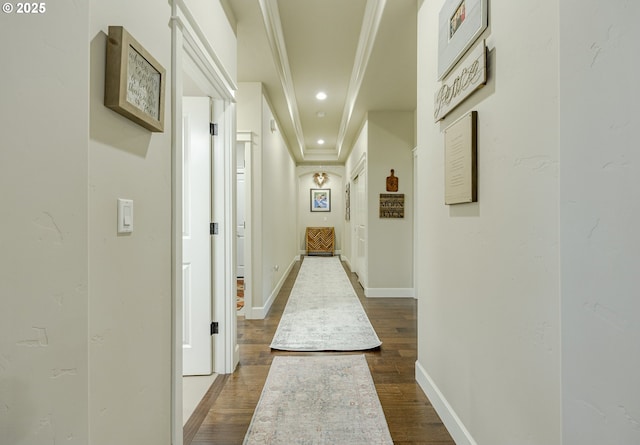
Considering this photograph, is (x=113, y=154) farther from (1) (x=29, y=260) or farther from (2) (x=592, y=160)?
(2) (x=592, y=160)

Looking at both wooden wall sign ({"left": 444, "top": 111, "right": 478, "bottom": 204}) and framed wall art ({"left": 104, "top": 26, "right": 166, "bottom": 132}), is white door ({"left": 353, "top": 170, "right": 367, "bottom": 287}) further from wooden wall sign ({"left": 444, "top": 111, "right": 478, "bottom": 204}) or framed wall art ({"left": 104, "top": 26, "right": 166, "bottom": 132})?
framed wall art ({"left": 104, "top": 26, "right": 166, "bottom": 132})

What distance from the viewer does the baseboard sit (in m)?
1.51

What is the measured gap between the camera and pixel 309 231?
31.0 feet

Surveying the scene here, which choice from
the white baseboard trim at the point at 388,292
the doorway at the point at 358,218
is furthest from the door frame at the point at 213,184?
the doorway at the point at 358,218

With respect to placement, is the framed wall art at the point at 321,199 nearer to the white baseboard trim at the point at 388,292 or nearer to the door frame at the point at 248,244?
the white baseboard trim at the point at 388,292

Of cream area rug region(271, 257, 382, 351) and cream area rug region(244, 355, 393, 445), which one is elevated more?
cream area rug region(271, 257, 382, 351)

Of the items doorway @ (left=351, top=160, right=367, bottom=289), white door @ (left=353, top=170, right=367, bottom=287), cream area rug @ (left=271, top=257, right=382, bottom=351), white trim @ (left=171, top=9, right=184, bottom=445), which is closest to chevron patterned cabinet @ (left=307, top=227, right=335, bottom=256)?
doorway @ (left=351, top=160, right=367, bottom=289)

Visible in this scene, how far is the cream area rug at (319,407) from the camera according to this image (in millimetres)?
1629

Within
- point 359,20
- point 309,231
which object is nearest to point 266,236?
point 359,20

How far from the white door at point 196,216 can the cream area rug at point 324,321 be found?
85cm

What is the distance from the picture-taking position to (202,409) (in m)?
1.89

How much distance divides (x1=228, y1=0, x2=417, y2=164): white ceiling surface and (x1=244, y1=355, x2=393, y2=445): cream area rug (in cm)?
266

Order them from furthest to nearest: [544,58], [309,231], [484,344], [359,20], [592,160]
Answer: [309,231] < [359,20] < [484,344] < [544,58] < [592,160]

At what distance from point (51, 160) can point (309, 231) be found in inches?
341
